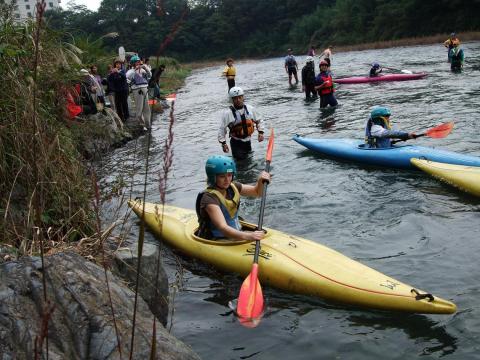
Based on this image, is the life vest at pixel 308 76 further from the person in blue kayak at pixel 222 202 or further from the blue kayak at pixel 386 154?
the person in blue kayak at pixel 222 202

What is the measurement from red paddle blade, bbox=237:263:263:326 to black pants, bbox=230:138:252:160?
16.1ft

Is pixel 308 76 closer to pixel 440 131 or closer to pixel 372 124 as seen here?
pixel 372 124

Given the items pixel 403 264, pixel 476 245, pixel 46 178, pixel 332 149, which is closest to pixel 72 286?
pixel 46 178

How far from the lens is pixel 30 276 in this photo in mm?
2689

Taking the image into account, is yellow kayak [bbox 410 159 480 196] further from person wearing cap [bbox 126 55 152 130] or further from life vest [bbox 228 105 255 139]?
person wearing cap [bbox 126 55 152 130]

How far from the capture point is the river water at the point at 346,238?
387cm

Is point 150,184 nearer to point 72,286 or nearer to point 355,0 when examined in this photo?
point 72,286

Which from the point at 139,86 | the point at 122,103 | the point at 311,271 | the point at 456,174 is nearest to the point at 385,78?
the point at 139,86

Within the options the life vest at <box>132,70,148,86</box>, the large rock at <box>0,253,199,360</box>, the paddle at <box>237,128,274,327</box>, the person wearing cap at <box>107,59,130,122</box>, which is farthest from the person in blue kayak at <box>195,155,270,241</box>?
the life vest at <box>132,70,148,86</box>

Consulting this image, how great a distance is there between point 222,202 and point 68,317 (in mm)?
2599

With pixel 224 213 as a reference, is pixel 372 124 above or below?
above

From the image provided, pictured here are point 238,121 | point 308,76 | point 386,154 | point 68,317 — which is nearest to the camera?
point 68,317

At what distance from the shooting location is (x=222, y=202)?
5.07 meters

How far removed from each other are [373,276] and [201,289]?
1597 mm
